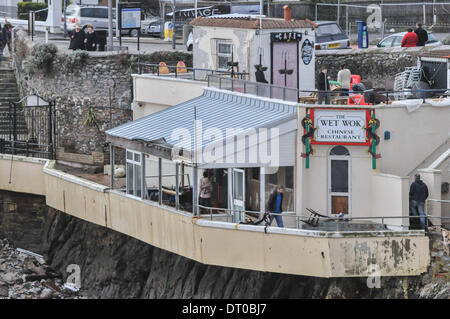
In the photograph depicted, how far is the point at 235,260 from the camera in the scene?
35.0m

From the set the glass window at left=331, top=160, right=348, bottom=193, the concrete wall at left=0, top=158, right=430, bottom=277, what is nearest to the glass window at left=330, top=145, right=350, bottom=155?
the glass window at left=331, top=160, right=348, bottom=193

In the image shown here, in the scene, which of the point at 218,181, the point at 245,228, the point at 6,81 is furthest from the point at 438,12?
the point at 245,228

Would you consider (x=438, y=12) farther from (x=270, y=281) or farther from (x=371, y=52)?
(x=270, y=281)

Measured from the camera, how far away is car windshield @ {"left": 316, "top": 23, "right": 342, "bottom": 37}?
5128 centimetres

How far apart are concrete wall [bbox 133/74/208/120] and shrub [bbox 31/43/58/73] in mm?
5478

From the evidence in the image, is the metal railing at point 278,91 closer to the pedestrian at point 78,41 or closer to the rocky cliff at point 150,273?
the rocky cliff at point 150,273

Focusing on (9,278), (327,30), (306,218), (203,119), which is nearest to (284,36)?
(203,119)

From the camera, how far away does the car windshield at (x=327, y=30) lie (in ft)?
168

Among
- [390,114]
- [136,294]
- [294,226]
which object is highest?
[390,114]

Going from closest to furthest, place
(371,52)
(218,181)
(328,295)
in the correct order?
(328,295)
(218,181)
(371,52)

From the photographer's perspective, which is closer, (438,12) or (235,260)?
(235,260)

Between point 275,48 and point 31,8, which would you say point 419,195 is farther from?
point 31,8

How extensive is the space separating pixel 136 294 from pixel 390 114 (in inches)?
375

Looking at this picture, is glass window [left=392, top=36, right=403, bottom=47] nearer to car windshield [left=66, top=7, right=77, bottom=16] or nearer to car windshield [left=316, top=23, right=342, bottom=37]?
car windshield [left=316, top=23, right=342, bottom=37]
